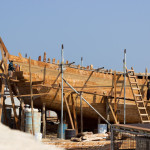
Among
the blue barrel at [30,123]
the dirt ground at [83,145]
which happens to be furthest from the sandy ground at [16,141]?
the blue barrel at [30,123]

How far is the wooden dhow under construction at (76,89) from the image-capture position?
16609 mm

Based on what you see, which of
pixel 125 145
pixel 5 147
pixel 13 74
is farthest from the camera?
pixel 13 74

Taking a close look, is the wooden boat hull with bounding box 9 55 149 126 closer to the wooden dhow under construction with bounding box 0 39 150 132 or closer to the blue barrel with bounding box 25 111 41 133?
the wooden dhow under construction with bounding box 0 39 150 132

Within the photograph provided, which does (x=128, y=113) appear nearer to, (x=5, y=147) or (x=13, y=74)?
(x=13, y=74)

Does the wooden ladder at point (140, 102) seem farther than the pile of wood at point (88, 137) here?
Yes

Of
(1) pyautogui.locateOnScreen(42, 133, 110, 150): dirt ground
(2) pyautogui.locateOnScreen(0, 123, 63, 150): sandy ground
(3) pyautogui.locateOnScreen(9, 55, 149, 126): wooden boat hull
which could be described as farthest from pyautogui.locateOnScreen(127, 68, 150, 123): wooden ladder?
(2) pyautogui.locateOnScreen(0, 123, 63, 150): sandy ground

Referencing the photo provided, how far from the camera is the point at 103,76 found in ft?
66.1

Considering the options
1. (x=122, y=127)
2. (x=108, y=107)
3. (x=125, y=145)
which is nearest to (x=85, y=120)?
(x=108, y=107)

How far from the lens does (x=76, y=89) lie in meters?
18.5

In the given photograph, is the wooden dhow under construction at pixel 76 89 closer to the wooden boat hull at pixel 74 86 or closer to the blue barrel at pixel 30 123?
the wooden boat hull at pixel 74 86

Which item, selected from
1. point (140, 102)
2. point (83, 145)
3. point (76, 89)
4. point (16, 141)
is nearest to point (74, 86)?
point (76, 89)

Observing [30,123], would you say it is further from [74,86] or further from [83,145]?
[74,86]

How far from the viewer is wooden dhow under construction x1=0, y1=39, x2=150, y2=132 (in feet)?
54.5

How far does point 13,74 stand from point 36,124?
322cm
